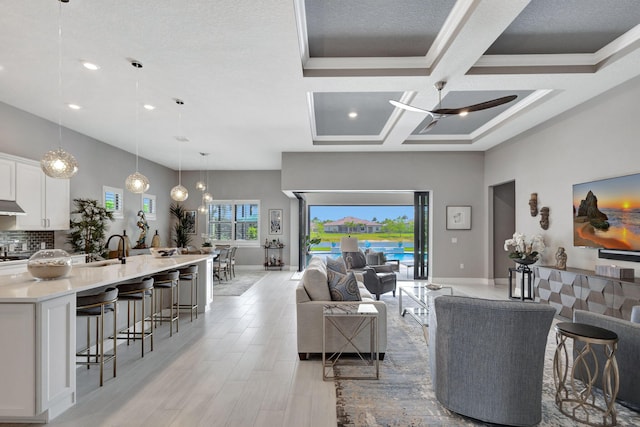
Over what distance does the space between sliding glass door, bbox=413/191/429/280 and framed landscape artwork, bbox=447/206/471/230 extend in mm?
548

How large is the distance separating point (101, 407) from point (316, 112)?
4.91 meters

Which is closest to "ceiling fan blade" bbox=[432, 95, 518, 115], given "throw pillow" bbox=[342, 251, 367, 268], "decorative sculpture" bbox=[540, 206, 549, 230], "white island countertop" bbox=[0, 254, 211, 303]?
"decorative sculpture" bbox=[540, 206, 549, 230]

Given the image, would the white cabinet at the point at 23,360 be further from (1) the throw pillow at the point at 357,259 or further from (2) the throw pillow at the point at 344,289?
(1) the throw pillow at the point at 357,259

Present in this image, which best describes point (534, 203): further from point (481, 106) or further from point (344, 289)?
point (344, 289)

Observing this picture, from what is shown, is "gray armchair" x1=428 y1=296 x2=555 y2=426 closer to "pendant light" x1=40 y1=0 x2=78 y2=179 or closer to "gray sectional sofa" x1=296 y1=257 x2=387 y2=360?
"gray sectional sofa" x1=296 y1=257 x2=387 y2=360

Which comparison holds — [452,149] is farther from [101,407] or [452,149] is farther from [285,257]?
[101,407]

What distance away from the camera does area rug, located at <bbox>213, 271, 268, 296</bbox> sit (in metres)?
6.99

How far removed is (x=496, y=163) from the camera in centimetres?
744

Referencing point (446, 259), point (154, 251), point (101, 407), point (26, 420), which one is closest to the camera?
point (26, 420)

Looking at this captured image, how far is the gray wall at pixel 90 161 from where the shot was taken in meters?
5.13

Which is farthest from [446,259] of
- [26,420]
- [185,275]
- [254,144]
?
[26,420]

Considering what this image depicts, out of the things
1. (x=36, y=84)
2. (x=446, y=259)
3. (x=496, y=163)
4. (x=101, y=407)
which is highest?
(x=36, y=84)

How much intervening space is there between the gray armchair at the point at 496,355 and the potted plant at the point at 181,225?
9.70 m

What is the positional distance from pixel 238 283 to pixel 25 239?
408cm
